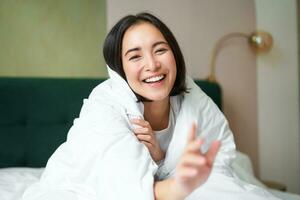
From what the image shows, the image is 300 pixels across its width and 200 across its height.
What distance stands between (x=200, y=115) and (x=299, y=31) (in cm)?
167

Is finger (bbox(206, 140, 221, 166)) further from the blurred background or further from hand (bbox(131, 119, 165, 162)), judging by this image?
the blurred background

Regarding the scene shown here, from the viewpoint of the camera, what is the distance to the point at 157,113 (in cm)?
126

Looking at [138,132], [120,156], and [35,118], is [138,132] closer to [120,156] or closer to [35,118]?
[120,156]

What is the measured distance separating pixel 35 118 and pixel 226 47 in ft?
4.85

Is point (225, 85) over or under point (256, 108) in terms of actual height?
over

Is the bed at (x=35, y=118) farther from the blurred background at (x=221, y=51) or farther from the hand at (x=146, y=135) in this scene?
the hand at (x=146, y=135)

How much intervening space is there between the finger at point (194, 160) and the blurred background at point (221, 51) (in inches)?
53.3

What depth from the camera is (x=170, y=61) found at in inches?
44.7

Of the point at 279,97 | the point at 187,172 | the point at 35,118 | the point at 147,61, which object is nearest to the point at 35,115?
the point at 35,118

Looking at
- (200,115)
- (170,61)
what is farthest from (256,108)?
(170,61)

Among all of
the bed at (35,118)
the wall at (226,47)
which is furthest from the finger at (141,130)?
the wall at (226,47)

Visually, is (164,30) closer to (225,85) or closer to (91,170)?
(91,170)

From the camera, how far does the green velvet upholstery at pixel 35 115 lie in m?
1.59

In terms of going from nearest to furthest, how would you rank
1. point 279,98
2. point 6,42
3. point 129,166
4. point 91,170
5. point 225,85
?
point 129,166
point 91,170
point 6,42
point 225,85
point 279,98
